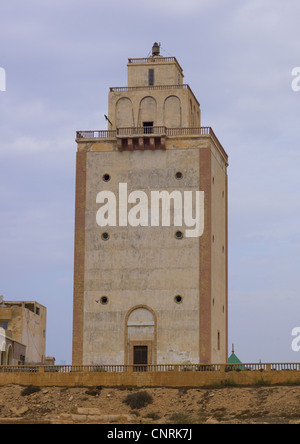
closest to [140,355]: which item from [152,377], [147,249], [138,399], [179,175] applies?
[147,249]

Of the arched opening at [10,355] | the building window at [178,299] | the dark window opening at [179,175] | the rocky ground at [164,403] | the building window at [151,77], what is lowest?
the rocky ground at [164,403]

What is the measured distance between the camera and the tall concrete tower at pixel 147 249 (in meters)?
56.3

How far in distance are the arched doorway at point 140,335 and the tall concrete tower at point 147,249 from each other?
0.05 m

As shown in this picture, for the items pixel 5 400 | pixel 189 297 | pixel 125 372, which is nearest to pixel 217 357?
pixel 189 297

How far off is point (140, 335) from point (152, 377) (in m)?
6.75

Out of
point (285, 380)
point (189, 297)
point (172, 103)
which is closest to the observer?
point (285, 380)

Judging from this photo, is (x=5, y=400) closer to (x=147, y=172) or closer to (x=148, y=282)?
(x=148, y=282)

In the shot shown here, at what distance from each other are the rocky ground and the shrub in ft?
0.15

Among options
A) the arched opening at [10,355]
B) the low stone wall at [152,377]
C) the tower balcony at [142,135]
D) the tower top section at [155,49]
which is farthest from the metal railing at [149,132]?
the arched opening at [10,355]

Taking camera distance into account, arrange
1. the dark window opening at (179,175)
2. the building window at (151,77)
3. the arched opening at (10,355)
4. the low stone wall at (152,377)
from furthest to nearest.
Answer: the arched opening at (10,355), the building window at (151,77), the dark window opening at (179,175), the low stone wall at (152,377)

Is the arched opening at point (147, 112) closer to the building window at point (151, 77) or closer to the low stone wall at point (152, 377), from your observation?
the building window at point (151, 77)

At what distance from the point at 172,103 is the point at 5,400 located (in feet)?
69.6

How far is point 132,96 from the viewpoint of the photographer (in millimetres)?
61500

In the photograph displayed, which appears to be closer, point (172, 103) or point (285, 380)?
point (285, 380)
